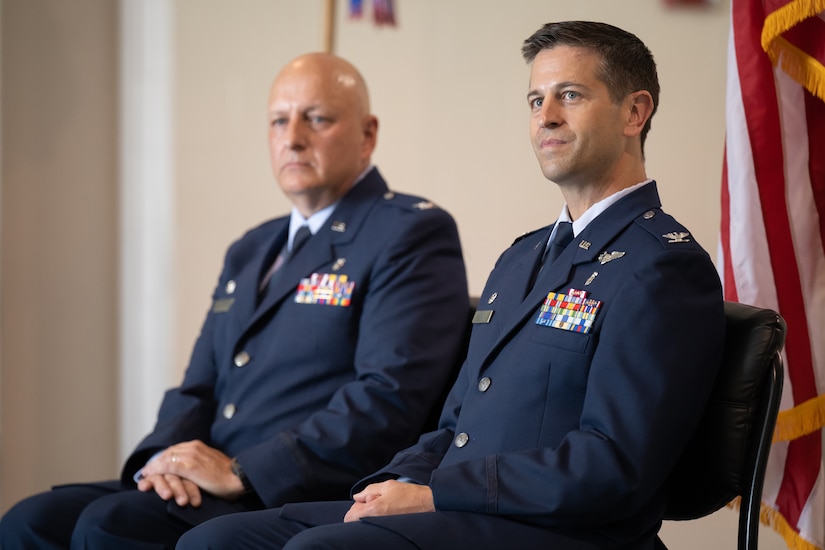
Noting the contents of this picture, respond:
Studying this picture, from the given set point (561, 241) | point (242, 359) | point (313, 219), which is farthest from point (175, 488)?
point (561, 241)

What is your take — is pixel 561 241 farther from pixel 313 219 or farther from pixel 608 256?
pixel 313 219

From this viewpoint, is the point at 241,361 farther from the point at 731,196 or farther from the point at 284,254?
the point at 731,196

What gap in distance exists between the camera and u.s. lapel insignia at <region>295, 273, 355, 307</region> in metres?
2.48

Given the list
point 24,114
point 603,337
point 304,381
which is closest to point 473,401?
point 603,337

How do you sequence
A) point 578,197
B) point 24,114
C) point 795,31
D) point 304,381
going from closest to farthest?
point 578,197, point 795,31, point 304,381, point 24,114

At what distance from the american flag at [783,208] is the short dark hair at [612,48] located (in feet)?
1.54

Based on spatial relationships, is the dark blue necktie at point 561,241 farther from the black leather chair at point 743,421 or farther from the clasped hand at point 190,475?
the clasped hand at point 190,475

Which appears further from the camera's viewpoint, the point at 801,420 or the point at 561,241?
the point at 801,420

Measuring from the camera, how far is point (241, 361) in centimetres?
255

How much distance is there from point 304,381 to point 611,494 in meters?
1.08

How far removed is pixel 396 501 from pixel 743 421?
575mm

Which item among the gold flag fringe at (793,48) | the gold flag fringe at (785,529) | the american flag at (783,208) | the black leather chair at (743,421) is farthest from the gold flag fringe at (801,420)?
the gold flag fringe at (793,48)

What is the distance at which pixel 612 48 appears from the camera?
1.80 metres

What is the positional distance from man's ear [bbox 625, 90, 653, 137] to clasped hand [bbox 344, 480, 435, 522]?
73 centimetres
